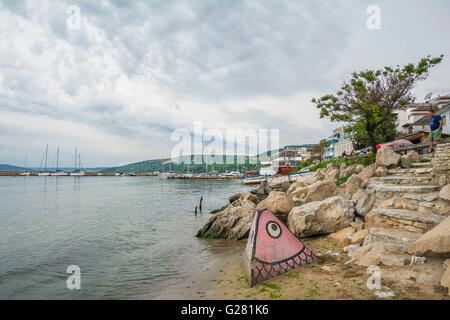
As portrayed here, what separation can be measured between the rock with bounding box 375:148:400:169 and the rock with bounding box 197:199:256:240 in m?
7.59

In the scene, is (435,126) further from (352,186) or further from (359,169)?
(359,169)

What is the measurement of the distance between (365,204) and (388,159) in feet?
14.4

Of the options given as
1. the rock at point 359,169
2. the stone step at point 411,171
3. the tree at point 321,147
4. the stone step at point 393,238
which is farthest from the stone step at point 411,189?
the tree at point 321,147

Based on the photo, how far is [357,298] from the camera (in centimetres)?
444

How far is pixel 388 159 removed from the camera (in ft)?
40.3

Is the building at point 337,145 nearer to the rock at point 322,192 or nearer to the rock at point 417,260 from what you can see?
the rock at point 322,192

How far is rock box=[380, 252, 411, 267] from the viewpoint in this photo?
5199 mm

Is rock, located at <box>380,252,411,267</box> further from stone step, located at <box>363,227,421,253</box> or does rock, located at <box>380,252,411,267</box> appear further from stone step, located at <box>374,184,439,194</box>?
stone step, located at <box>374,184,439,194</box>

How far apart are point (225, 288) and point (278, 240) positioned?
207cm

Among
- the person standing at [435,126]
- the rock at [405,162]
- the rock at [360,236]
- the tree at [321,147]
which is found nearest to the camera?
the rock at [360,236]

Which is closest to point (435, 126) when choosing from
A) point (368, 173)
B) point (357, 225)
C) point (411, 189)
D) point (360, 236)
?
point (368, 173)

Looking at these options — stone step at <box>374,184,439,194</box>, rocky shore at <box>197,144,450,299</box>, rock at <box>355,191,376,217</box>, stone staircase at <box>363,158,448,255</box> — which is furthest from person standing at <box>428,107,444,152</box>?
rock at <box>355,191,376,217</box>

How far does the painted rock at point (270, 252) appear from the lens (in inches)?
247
